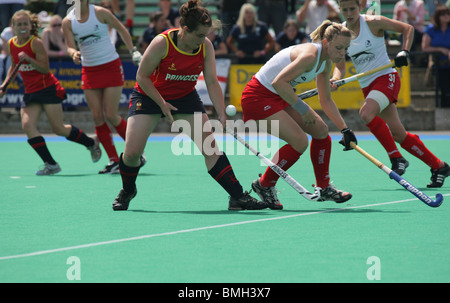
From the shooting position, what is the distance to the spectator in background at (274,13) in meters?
14.0

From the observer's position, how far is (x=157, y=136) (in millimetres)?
13125

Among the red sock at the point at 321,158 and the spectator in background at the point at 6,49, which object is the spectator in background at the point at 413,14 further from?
the red sock at the point at 321,158

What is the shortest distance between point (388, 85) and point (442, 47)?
6454mm

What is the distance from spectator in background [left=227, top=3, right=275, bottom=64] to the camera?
13.1 metres

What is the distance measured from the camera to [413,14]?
44.5ft

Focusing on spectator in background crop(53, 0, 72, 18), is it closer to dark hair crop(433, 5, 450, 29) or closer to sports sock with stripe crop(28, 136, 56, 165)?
dark hair crop(433, 5, 450, 29)

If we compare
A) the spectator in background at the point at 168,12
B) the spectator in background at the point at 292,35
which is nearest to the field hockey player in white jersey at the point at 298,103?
the spectator in background at the point at 292,35

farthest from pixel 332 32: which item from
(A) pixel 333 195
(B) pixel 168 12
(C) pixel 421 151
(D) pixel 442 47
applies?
(B) pixel 168 12

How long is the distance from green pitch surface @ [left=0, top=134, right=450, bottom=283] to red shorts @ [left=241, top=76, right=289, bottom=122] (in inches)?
26.6

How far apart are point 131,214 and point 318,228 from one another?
1343mm

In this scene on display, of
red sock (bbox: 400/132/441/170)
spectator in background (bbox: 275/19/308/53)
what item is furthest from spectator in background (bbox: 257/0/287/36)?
red sock (bbox: 400/132/441/170)

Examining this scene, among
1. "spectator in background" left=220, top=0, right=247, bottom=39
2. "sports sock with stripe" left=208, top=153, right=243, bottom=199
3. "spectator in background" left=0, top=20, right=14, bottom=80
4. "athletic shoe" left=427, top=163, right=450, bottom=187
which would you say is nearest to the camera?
"sports sock with stripe" left=208, top=153, right=243, bottom=199

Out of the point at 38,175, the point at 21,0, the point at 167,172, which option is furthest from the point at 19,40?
the point at 21,0

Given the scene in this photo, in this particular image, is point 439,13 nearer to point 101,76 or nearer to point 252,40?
point 252,40
